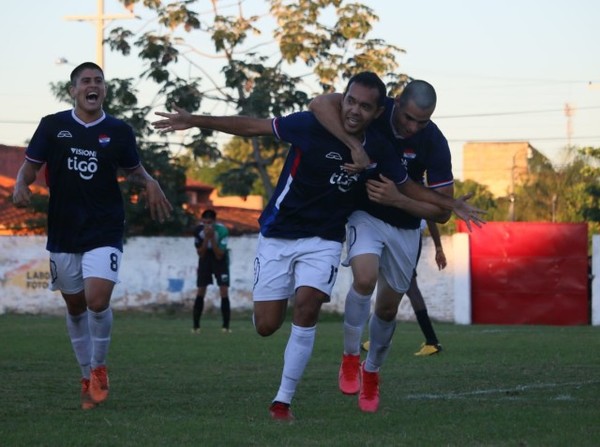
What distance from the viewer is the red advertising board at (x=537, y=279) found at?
25969 millimetres

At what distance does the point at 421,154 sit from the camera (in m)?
7.78

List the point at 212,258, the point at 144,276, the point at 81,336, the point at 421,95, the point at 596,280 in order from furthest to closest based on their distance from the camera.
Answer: the point at 144,276 → the point at 596,280 → the point at 212,258 → the point at 81,336 → the point at 421,95

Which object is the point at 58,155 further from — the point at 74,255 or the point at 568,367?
the point at 568,367

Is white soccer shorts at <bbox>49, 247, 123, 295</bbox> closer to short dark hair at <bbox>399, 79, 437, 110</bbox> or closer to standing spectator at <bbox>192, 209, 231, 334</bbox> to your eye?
short dark hair at <bbox>399, 79, 437, 110</bbox>

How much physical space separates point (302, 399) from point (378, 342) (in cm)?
68

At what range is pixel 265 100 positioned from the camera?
3064 cm

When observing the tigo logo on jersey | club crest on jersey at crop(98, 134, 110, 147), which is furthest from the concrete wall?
the tigo logo on jersey

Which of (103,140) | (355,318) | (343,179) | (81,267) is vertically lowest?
(355,318)

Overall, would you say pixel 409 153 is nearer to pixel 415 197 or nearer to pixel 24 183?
pixel 415 197

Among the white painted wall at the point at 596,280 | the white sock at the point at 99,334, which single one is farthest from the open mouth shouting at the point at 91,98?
the white painted wall at the point at 596,280

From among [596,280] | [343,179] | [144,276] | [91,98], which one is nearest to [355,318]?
[343,179]

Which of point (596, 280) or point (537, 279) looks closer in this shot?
point (596, 280)

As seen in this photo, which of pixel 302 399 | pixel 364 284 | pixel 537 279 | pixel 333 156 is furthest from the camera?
pixel 537 279

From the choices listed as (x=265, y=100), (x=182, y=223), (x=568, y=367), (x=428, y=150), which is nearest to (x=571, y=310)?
(x=265, y=100)
